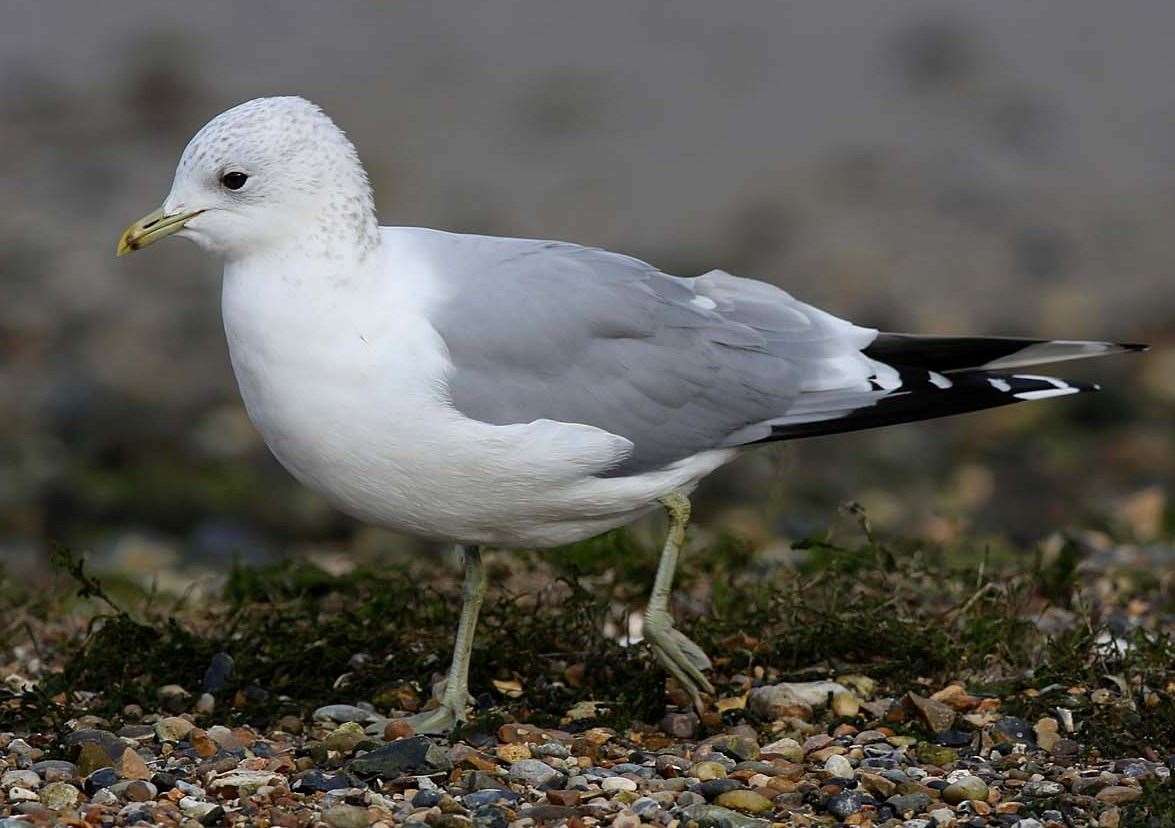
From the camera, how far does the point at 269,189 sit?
493 centimetres

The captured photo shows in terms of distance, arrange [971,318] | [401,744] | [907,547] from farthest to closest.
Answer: [971,318]
[907,547]
[401,744]

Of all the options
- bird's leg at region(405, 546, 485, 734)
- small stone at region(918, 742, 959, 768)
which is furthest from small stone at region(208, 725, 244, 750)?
small stone at region(918, 742, 959, 768)

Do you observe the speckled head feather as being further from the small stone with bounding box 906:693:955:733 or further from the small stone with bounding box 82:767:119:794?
the small stone with bounding box 906:693:955:733

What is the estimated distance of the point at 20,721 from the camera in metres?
5.08

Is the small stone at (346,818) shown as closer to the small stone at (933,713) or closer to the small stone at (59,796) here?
the small stone at (59,796)

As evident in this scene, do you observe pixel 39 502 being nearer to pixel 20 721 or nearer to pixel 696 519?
pixel 696 519

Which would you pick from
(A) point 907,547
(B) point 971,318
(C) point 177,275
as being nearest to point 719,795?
(A) point 907,547

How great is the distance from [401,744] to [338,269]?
124cm

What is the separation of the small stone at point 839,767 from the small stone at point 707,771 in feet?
0.90

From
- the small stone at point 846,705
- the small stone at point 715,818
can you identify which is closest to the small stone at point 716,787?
the small stone at point 715,818

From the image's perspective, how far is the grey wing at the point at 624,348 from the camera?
16.4ft

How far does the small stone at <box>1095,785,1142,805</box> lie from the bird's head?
2.31 m

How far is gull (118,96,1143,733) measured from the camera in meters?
4.84

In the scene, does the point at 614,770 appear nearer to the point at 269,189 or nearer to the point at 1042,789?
the point at 1042,789
